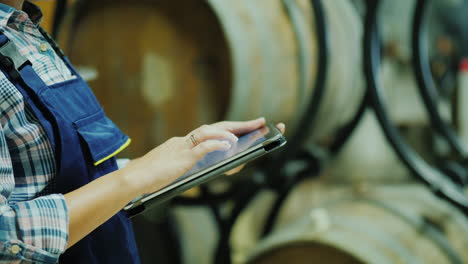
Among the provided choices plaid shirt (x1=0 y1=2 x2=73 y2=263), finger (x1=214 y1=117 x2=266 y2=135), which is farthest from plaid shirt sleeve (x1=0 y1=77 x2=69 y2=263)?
finger (x1=214 y1=117 x2=266 y2=135)

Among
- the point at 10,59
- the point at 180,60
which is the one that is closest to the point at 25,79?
the point at 10,59

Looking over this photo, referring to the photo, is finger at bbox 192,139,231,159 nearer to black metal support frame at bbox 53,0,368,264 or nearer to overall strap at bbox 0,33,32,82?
overall strap at bbox 0,33,32,82

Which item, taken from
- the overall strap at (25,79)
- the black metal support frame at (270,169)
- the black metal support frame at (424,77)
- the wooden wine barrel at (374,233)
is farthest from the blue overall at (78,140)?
the black metal support frame at (424,77)

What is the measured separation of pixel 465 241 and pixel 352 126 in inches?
18.7

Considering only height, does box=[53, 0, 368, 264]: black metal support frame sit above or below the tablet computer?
below

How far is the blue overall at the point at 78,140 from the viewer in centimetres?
65

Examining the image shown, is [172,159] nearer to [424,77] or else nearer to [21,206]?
[21,206]

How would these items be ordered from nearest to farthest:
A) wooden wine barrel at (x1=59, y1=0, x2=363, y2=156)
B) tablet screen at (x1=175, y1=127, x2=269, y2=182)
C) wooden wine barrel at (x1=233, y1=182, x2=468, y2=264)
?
tablet screen at (x1=175, y1=127, x2=269, y2=182), wooden wine barrel at (x1=233, y1=182, x2=468, y2=264), wooden wine barrel at (x1=59, y1=0, x2=363, y2=156)

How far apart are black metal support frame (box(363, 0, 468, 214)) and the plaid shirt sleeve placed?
3.54 ft

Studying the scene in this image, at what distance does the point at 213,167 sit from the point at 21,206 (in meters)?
0.22

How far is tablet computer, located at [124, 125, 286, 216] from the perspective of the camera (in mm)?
652

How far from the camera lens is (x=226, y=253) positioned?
1.60 meters

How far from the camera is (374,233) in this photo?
4.69 feet

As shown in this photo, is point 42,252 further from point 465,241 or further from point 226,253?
point 465,241
